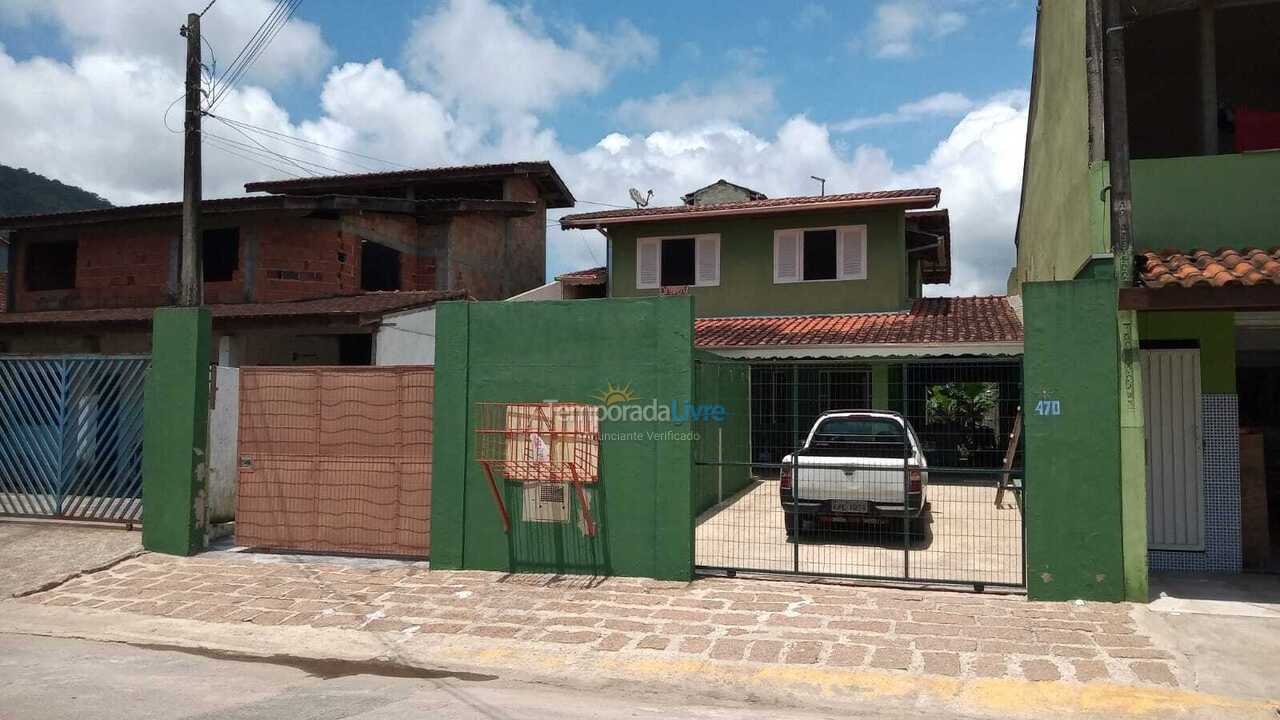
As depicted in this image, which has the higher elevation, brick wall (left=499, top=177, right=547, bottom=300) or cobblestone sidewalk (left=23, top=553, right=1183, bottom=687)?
brick wall (left=499, top=177, right=547, bottom=300)

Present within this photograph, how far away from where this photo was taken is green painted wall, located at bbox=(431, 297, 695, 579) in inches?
326

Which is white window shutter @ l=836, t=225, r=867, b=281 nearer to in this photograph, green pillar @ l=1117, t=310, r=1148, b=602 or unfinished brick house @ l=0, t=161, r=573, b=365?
unfinished brick house @ l=0, t=161, r=573, b=365

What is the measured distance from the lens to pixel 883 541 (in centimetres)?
962

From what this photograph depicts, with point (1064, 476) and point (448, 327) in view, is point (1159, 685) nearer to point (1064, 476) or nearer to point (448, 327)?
point (1064, 476)

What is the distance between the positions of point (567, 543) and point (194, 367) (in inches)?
186

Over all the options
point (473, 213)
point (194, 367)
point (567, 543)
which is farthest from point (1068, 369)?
point (473, 213)

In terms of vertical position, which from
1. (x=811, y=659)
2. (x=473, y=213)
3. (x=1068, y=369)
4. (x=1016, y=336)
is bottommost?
(x=811, y=659)

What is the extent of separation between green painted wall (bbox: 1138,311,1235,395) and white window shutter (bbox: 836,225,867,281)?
936 centimetres

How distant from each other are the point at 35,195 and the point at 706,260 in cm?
6212

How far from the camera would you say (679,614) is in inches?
→ 282

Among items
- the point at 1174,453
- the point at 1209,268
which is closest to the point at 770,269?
the point at 1174,453

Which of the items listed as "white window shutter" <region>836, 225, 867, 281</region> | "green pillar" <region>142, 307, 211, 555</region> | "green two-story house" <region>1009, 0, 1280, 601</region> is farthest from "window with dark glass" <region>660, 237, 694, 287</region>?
"green pillar" <region>142, 307, 211, 555</region>

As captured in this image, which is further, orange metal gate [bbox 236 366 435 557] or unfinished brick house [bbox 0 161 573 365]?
unfinished brick house [bbox 0 161 573 365]

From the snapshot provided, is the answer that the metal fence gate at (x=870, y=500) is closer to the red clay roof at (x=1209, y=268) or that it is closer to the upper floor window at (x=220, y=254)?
the red clay roof at (x=1209, y=268)
